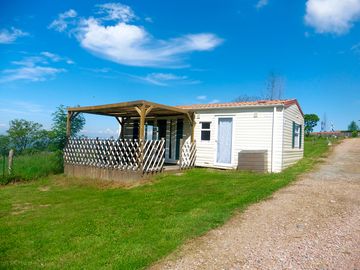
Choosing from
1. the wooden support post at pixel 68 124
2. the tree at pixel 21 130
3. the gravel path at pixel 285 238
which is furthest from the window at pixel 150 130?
the tree at pixel 21 130

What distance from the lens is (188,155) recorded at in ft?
40.9

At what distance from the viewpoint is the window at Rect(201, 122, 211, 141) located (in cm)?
1259

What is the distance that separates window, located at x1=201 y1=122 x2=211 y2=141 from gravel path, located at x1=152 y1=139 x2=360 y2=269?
611cm

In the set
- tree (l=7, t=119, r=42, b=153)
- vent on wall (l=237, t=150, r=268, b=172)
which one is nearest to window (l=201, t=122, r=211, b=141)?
vent on wall (l=237, t=150, r=268, b=172)

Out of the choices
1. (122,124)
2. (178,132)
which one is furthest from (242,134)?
(122,124)

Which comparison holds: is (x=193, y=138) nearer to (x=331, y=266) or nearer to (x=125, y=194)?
(x=125, y=194)

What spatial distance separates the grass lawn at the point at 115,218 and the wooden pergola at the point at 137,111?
254 cm

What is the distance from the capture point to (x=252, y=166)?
1095cm

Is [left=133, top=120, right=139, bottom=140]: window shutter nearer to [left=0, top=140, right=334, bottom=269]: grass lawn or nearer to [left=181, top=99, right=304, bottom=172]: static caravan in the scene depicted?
[left=181, top=99, right=304, bottom=172]: static caravan

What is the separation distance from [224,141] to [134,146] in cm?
411

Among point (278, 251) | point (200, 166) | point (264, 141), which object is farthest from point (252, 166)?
point (278, 251)

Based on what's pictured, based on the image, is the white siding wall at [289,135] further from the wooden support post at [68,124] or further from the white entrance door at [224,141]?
the wooden support post at [68,124]

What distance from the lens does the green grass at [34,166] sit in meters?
11.3

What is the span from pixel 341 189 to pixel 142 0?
1127cm
